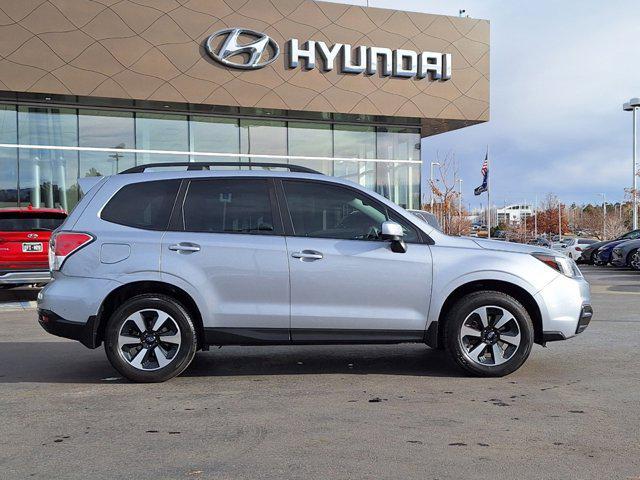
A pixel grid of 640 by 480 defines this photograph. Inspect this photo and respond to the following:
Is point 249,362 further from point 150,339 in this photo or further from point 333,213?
point 333,213

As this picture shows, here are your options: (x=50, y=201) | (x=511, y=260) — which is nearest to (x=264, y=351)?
(x=511, y=260)

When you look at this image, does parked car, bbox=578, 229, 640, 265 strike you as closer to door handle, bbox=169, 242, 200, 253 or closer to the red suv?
the red suv

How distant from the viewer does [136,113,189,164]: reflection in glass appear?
68.4 ft

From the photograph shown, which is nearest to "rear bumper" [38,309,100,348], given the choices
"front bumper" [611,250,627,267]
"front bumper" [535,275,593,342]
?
"front bumper" [535,275,593,342]

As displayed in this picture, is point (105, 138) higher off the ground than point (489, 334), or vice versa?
point (105, 138)

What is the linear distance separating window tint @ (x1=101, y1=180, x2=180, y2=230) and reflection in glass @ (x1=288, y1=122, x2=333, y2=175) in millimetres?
16719

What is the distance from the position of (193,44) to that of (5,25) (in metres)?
5.20

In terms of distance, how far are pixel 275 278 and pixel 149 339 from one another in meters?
1.22

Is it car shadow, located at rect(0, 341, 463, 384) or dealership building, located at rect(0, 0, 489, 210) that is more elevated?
dealership building, located at rect(0, 0, 489, 210)

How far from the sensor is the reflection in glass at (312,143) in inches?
887

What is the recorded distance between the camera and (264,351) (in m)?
7.21

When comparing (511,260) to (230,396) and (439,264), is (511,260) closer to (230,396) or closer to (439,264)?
(439,264)

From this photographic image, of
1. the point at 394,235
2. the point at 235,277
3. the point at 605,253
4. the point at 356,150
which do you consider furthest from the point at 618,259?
the point at 235,277

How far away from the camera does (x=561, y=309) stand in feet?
19.2
